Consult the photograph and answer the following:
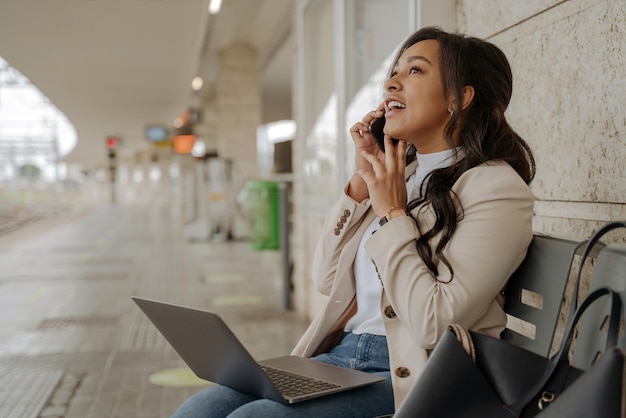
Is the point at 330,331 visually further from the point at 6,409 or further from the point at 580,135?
the point at 6,409

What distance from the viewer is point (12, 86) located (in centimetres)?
300

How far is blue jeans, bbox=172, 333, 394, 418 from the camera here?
1441 mm

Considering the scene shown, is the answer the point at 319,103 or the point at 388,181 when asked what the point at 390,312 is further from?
the point at 319,103

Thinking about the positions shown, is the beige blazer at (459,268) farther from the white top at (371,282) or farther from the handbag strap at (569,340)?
the handbag strap at (569,340)

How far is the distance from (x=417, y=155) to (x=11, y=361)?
3366 mm

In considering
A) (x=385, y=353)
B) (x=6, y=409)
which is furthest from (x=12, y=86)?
(x=385, y=353)

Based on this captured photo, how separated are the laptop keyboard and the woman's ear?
0.76 meters

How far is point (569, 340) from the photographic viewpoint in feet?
3.51

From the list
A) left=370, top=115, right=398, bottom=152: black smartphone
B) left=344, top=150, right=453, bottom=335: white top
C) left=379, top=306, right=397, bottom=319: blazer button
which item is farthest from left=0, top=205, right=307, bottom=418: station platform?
left=379, top=306, right=397, bottom=319: blazer button

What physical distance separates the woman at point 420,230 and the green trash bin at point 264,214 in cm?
508

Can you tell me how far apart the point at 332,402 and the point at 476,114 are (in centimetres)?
79

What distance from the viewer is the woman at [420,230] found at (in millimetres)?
1496

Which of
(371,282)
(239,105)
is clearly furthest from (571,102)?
(239,105)

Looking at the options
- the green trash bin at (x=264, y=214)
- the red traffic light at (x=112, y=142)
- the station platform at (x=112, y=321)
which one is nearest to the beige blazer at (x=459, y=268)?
the station platform at (x=112, y=321)
